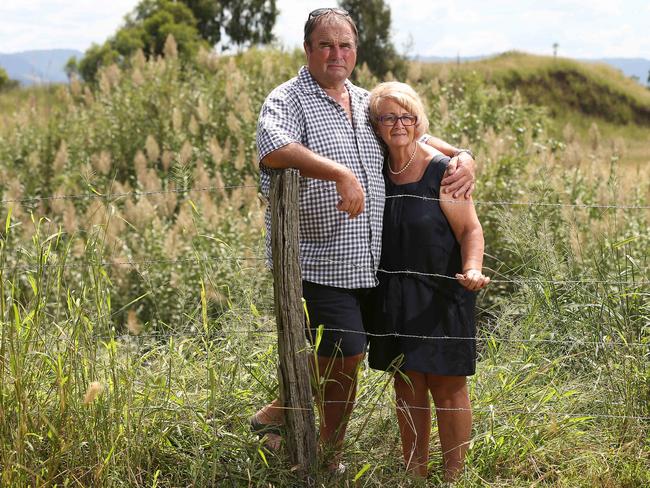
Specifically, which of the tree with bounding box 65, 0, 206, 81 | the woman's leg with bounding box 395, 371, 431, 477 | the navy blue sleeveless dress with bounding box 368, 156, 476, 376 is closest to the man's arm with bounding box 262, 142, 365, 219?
the navy blue sleeveless dress with bounding box 368, 156, 476, 376

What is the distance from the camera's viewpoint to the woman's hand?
316cm

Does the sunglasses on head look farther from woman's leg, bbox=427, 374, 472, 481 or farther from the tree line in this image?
the tree line

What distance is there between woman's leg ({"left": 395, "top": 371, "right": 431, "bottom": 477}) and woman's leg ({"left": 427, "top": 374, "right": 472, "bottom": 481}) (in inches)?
2.1

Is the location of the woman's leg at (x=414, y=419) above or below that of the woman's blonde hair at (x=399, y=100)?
below

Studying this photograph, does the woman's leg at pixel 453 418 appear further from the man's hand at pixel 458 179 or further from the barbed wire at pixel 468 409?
the man's hand at pixel 458 179

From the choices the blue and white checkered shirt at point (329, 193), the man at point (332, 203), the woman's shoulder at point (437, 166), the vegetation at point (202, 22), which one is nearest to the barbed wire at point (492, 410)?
the man at point (332, 203)

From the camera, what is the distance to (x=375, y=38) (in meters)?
19.6

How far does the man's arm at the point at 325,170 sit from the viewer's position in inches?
119

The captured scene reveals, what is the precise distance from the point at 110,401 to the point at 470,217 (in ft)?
5.01

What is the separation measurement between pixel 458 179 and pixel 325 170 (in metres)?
0.56

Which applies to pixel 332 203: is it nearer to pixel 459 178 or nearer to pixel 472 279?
pixel 459 178

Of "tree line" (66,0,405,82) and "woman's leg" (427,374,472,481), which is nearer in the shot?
"woman's leg" (427,374,472,481)

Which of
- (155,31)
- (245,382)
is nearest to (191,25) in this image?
(155,31)

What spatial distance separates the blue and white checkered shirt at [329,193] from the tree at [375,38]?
15.0 m
